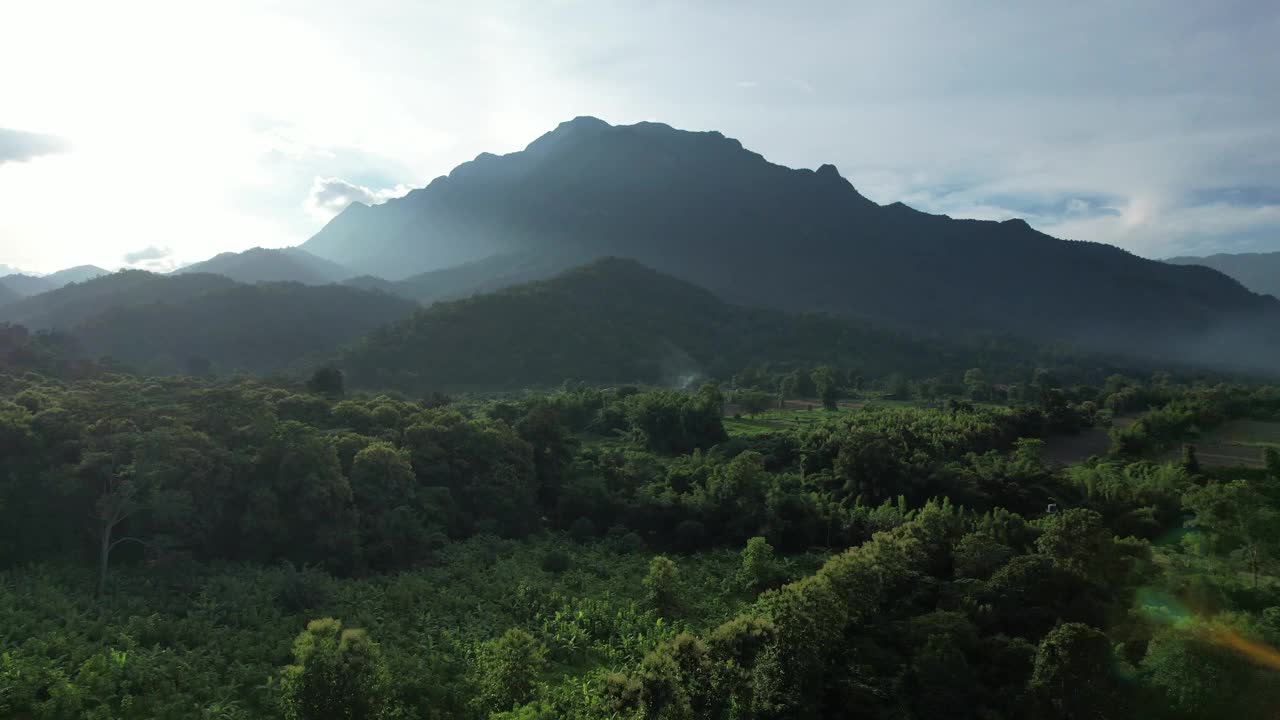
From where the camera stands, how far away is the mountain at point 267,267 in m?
163

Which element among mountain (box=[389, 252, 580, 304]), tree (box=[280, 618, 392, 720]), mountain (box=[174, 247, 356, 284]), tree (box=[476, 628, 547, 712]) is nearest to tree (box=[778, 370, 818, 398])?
tree (box=[476, 628, 547, 712])

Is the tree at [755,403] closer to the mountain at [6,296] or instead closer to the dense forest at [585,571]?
the dense forest at [585,571]

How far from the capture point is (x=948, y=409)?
2120 inches

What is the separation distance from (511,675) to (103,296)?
11160 centimetres

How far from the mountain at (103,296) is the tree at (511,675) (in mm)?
97818

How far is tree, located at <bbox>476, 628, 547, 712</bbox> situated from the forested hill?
203ft

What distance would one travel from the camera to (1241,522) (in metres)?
22.3

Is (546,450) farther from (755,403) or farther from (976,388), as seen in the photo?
(976,388)

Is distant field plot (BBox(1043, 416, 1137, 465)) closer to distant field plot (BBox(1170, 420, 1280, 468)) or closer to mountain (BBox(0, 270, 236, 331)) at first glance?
distant field plot (BBox(1170, 420, 1280, 468))

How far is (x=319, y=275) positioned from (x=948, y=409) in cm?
16197

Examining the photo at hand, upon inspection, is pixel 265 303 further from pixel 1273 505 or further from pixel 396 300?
pixel 1273 505

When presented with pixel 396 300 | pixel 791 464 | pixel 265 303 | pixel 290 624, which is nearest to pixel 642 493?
pixel 791 464

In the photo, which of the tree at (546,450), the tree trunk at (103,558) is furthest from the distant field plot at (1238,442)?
the tree trunk at (103,558)

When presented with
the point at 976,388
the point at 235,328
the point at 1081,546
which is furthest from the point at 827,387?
the point at 235,328
